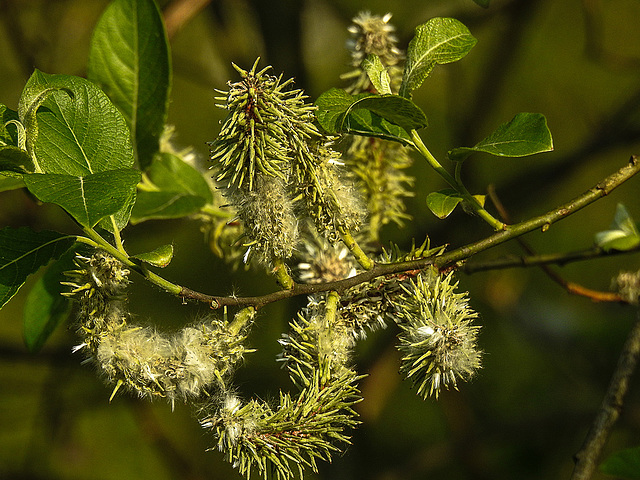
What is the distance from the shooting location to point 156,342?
0.53 meters

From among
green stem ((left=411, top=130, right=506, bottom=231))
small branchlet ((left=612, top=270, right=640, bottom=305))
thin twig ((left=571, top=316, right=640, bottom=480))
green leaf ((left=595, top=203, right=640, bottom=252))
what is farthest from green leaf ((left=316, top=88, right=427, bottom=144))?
small branchlet ((left=612, top=270, right=640, bottom=305))

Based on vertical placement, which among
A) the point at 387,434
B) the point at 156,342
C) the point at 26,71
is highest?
the point at 156,342

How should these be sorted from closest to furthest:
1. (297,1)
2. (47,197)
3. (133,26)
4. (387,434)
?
(47,197), (133,26), (297,1), (387,434)

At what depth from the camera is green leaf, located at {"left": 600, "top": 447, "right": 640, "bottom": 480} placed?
44 cm

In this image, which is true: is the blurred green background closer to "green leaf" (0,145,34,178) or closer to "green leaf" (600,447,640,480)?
"green leaf" (0,145,34,178)

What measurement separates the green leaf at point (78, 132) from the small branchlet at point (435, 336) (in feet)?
0.95

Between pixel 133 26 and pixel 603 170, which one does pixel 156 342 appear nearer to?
pixel 133 26

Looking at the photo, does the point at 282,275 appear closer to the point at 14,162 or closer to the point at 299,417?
the point at 299,417

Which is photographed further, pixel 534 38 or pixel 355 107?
pixel 534 38

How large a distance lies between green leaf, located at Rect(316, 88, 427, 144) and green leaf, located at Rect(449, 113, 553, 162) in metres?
0.05

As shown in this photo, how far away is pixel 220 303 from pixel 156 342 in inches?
3.0

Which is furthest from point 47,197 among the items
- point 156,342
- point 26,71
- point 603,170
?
point 603,170

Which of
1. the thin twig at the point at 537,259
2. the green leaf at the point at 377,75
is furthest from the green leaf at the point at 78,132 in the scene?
the thin twig at the point at 537,259

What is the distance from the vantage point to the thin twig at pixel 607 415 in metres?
0.55
